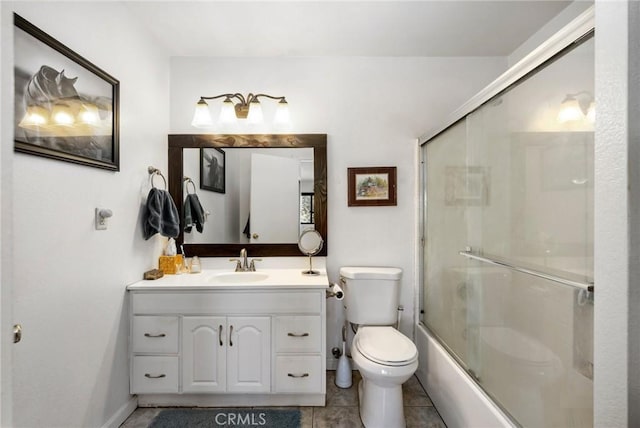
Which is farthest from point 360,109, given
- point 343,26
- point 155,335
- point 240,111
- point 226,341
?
point 155,335

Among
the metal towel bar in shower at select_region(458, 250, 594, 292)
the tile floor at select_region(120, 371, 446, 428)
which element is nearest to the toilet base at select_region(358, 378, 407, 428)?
the tile floor at select_region(120, 371, 446, 428)

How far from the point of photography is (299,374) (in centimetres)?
175

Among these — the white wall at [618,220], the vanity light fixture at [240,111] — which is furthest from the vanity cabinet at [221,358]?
→ the white wall at [618,220]

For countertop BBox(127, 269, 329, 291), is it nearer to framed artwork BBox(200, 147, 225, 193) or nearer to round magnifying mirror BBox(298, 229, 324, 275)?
round magnifying mirror BBox(298, 229, 324, 275)

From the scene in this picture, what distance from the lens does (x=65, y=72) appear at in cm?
126

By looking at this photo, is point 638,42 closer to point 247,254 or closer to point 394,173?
point 394,173

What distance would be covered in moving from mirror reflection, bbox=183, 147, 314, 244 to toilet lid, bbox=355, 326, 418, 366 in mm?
855

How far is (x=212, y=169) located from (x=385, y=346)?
1.75m

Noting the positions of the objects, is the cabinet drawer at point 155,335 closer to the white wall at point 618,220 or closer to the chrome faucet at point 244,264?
the chrome faucet at point 244,264

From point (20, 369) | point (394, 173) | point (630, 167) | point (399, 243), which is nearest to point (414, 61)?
point (394, 173)

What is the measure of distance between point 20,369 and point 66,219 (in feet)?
1.96

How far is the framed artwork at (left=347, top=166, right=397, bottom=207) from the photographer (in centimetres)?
221

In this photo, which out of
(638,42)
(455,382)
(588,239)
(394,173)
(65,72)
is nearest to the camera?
(638,42)

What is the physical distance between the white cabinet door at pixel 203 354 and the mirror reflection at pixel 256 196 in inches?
26.0
